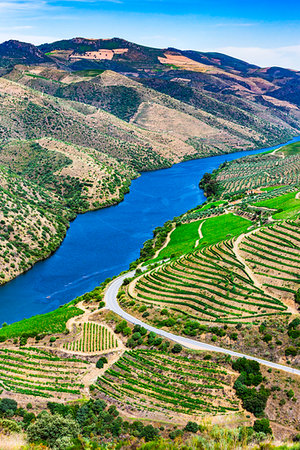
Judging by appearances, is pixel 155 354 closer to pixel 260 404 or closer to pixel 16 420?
pixel 260 404

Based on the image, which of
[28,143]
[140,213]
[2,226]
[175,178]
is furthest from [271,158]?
[2,226]

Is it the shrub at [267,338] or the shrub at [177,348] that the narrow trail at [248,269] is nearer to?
the shrub at [267,338]

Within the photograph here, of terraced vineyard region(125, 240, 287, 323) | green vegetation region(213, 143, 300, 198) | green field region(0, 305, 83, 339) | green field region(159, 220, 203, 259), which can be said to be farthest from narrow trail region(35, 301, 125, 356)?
green vegetation region(213, 143, 300, 198)

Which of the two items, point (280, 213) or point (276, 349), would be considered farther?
point (280, 213)

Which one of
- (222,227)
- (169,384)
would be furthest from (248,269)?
(222,227)

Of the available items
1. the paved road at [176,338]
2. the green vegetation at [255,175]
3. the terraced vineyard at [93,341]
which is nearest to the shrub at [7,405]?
the terraced vineyard at [93,341]
